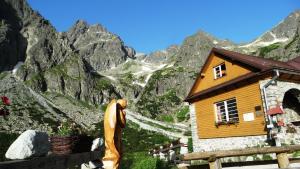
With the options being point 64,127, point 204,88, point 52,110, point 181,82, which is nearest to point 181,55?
point 181,82

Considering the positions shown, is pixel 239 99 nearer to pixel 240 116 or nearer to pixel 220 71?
pixel 240 116

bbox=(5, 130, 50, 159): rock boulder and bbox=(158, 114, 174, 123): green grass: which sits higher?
bbox=(158, 114, 174, 123): green grass

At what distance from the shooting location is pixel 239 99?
19422mm

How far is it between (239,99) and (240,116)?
105 centimetres

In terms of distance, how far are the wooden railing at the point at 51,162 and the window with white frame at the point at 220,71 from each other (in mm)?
17321

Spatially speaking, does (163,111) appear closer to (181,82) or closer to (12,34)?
(181,82)

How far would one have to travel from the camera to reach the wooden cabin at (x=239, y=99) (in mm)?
17469

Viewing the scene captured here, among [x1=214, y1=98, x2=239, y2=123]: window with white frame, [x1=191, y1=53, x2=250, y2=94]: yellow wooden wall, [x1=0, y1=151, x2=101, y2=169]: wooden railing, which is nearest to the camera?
[x1=0, y1=151, x2=101, y2=169]: wooden railing

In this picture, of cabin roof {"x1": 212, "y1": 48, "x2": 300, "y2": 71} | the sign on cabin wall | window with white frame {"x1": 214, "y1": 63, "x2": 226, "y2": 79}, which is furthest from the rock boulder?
window with white frame {"x1": 214, "y1": 63, "x2": 226, "y2": 79}

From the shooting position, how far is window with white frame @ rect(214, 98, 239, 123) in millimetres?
20095

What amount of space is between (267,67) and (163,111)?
97345 mm

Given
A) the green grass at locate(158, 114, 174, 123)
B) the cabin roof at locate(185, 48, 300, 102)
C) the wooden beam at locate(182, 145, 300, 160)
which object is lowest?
the wooden beam at locate(182, 145, 300, 160)

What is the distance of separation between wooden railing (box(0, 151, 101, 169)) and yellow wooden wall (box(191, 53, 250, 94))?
15526 millimetres

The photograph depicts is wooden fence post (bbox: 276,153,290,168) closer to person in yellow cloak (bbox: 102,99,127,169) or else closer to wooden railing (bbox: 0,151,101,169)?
wooden railing (bbox: 0,151,101,169)
